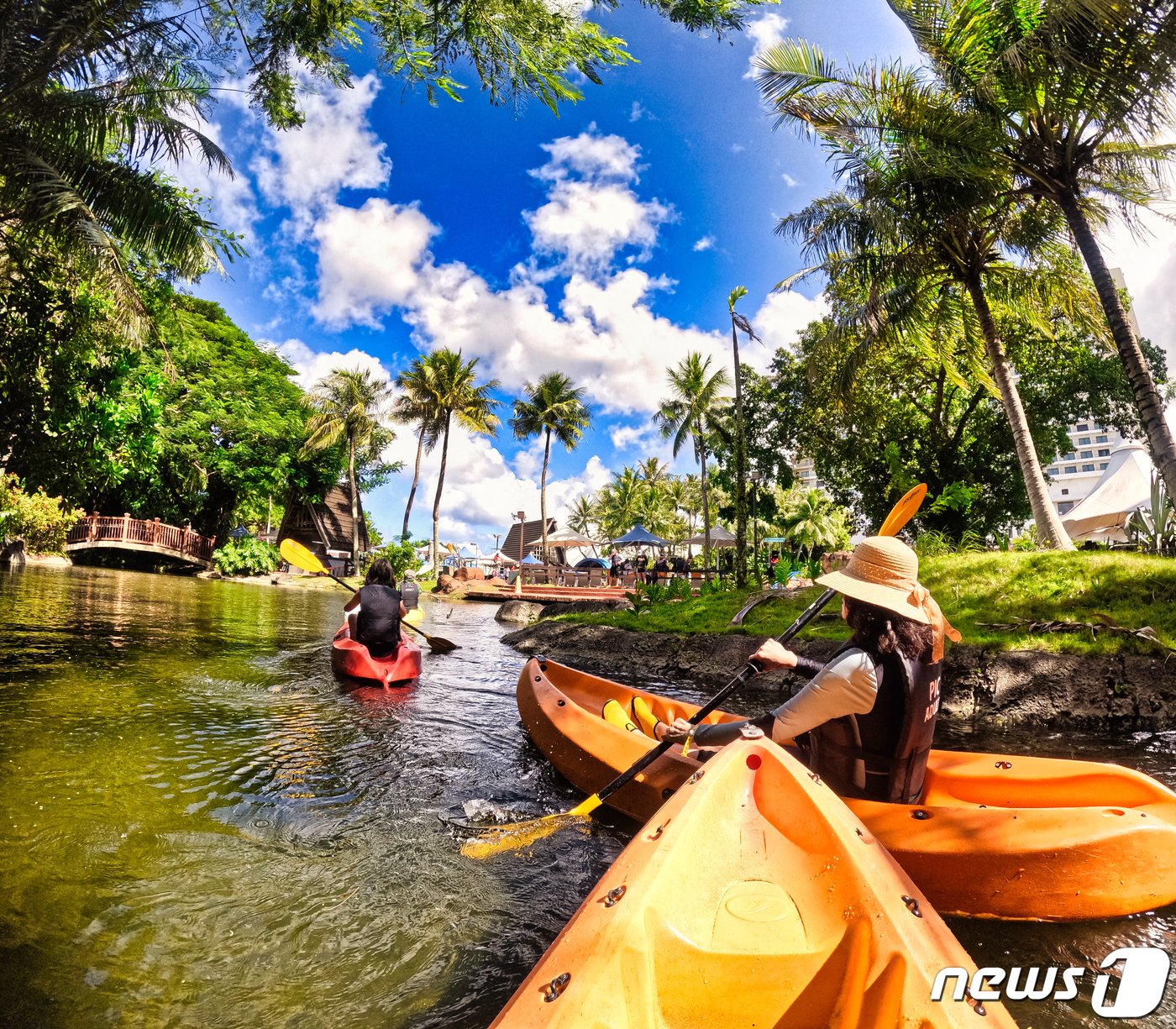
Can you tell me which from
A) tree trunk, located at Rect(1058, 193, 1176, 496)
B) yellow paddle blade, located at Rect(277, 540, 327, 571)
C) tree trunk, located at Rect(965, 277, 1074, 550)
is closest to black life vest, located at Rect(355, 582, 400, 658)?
yellow paddle blade, located at Rect(277, 540, 327, 571)

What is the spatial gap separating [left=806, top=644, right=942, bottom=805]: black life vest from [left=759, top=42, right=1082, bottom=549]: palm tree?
945 cm

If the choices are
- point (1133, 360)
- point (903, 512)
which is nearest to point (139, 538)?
point (903, 512)

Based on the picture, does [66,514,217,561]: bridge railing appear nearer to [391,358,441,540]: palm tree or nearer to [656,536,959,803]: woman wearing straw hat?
[391,358,441,540]: palm tree

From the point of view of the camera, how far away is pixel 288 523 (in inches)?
1446

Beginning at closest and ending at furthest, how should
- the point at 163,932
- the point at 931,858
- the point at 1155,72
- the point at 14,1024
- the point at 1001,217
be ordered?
the point at 14,1024 → the point at 163,932 → the point at 931,858 → the point at 1155,72 → the point at 1001,217

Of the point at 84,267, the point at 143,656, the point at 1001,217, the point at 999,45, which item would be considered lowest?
the point at 143,656

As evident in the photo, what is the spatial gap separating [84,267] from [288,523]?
30.4m

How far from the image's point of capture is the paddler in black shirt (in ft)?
24.7

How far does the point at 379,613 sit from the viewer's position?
7.53 metres

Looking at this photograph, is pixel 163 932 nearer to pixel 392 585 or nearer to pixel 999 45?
pixel 392 585

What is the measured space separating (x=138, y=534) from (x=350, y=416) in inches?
470

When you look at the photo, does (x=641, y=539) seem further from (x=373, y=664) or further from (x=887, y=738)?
(x=887, y=738)

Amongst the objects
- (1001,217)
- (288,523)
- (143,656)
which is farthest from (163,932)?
(288,523)

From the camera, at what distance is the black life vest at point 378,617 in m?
7.52
